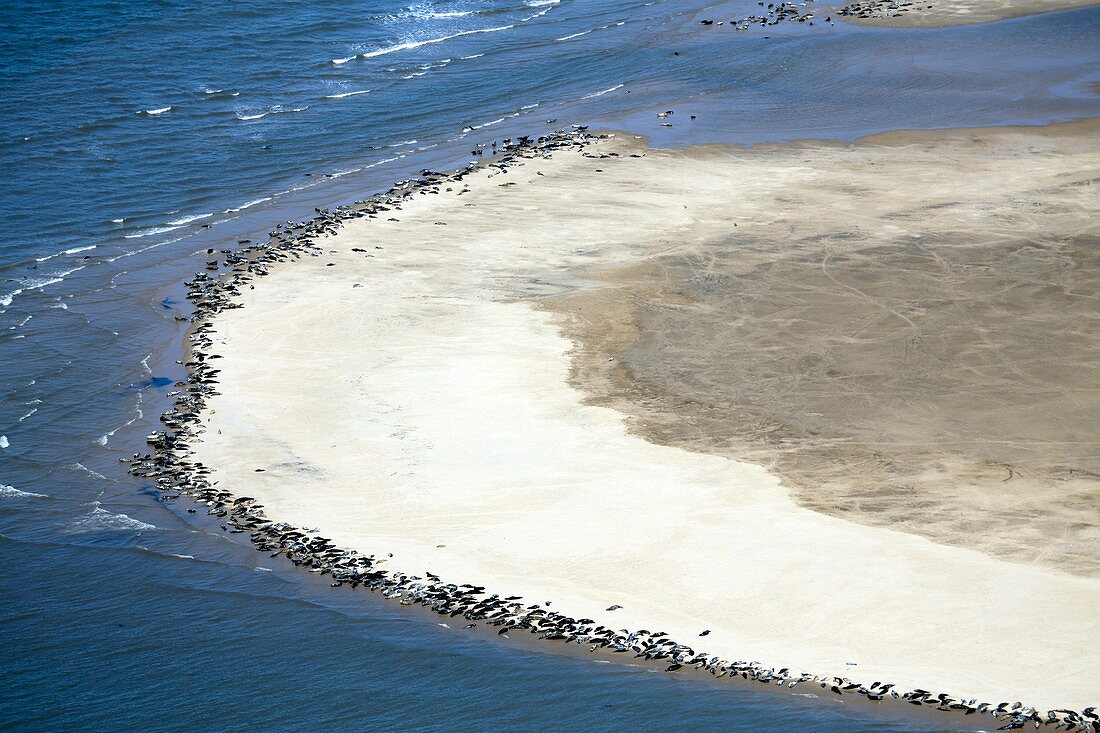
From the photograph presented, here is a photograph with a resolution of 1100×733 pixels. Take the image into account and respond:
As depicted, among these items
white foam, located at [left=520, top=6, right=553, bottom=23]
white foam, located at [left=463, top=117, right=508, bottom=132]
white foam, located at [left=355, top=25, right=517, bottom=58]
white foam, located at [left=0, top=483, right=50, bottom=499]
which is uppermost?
white foam, located at [left=520, top=6, right=553, bottom=23]

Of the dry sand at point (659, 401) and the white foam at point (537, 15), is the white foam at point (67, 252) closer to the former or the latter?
the dry sand at point (659, 401)

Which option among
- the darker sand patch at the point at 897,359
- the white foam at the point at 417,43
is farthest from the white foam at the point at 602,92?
the darker sand patch at the point at 897,359

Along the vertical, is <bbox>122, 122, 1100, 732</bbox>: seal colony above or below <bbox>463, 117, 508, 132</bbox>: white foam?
below

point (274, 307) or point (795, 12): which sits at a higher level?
point (795, 12)

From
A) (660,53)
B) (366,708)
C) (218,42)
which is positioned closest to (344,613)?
(366,708)

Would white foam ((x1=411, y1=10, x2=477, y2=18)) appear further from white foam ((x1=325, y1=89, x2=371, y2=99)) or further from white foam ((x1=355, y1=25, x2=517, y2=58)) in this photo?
white foam ((x1=325, y1=89, x2=371, y2=99))

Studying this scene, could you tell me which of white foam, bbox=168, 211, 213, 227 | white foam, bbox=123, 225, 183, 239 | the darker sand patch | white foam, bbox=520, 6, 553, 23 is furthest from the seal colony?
white foam, bbox=520, 6, 553, 23

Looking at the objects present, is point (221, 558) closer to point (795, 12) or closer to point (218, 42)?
point (218, 42)
